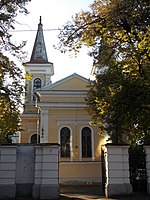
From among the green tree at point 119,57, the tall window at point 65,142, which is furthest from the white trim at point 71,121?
the green tree at point 119,57

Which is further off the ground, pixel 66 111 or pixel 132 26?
pixel 132 26

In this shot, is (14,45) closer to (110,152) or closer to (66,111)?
(110,152)

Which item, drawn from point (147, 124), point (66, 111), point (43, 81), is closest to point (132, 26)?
point (147, 124)

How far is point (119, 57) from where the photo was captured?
18.0 m

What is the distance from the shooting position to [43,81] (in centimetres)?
3809

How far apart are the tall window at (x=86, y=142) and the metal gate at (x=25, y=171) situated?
41.1 ft

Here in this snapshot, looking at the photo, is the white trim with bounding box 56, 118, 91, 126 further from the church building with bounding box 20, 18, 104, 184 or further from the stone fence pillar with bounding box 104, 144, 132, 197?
the stone fence pillar with bounding box 104, 144, 132, 197

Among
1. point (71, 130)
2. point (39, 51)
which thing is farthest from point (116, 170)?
point (39, 51)

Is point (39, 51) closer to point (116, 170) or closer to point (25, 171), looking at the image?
point (25, 171)

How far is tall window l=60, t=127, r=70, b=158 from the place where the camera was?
26500 mm

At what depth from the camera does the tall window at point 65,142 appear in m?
26.5

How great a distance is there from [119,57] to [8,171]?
A: 27.8 ft

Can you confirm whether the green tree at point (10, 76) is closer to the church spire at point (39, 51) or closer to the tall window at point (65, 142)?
the tall window at point (65, 142)

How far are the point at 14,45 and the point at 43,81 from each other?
21.0 meters
